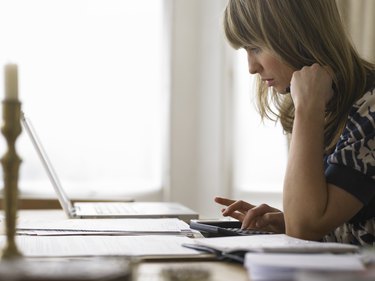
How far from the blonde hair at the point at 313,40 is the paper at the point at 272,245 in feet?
1.43

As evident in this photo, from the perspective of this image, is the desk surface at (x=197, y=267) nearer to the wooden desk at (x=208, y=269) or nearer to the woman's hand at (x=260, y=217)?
the wooden desk at (x=208, y=269)

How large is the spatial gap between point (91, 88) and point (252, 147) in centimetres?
94

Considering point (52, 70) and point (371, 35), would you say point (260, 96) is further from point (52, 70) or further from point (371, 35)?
point (52, 70)

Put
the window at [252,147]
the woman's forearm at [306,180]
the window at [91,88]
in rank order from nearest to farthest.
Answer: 1. the woman's forearm at [306,180]
2. the window at [91,88]
3. the window at [252,147]

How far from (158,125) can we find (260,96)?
1.89 metres

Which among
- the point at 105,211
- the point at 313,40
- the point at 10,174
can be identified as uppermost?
the point at 313,40

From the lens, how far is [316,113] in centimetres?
134

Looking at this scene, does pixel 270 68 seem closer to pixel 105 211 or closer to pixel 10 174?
pixel 105 211

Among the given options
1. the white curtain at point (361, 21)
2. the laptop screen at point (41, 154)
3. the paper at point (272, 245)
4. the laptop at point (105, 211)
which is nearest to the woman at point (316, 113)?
the paper at point (272, 245)

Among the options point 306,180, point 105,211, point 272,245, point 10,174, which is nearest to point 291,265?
point 272,245

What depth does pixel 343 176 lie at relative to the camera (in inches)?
49.7

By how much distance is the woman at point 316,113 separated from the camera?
4.13ft

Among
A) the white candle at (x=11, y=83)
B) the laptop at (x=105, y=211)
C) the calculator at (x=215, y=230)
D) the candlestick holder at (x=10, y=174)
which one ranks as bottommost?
the laptop at (x=105, y=211)

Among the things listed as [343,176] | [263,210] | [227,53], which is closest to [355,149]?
[343,176]
